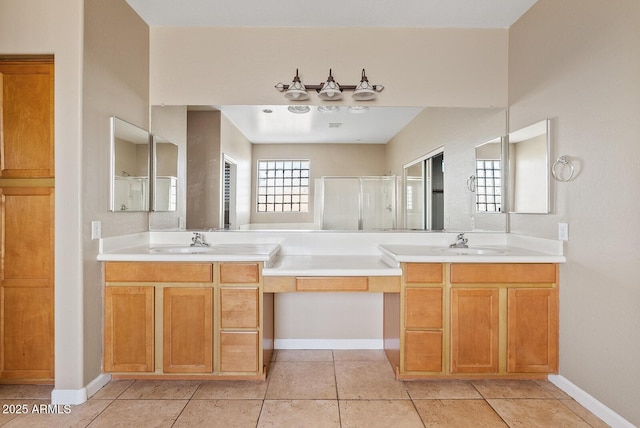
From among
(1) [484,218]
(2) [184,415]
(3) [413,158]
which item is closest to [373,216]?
(3) [413,158]

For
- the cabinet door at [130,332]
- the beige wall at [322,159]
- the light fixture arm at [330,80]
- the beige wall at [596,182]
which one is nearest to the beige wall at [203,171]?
the beige wall at [322,159]

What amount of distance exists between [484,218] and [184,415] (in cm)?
245

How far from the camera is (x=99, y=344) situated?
7.23 feet

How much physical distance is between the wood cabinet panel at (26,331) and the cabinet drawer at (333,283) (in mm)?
1523

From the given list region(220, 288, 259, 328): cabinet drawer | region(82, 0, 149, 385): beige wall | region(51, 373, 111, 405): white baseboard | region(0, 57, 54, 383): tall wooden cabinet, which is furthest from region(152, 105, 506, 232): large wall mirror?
region(51, 373, 111, 405): white baseboard

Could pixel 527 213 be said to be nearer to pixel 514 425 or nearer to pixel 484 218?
pixel 484 218

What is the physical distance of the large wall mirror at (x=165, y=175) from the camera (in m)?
2.79

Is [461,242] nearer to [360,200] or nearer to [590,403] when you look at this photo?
[360,200]

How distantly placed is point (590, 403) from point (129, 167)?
320 cm

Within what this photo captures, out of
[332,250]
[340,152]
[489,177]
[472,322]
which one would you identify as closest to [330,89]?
[340,152]

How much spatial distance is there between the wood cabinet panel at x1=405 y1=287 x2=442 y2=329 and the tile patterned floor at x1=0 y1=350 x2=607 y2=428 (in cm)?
41

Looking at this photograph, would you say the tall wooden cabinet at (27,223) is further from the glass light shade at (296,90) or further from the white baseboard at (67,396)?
the glass light shade at (296,90)

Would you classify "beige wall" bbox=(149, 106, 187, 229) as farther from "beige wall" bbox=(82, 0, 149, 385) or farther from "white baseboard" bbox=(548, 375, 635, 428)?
"white baseboard" bbox=(548, 375, 635, 428)

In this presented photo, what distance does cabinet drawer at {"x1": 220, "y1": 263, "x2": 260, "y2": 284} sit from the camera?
221 cm
